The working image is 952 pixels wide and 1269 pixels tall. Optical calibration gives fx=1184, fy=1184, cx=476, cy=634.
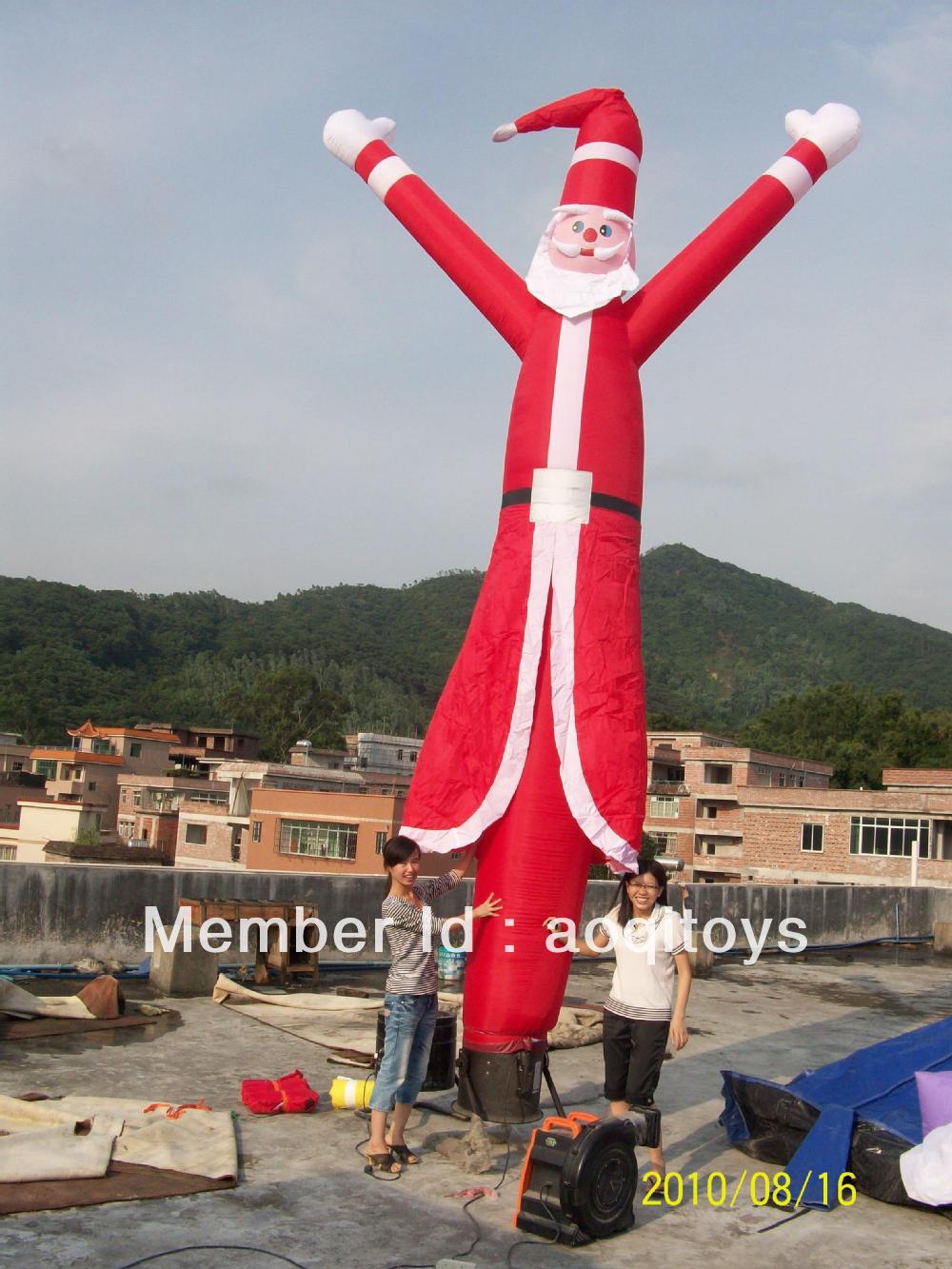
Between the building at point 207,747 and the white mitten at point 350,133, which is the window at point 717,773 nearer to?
the building at point 207,747

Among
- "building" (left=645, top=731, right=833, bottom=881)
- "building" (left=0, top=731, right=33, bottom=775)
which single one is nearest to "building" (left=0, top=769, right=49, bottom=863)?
"building" (left=0, top=731, right=33, bottom=775)

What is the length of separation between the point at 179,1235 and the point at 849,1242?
285 centimetres

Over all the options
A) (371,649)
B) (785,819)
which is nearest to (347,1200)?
(785,819)

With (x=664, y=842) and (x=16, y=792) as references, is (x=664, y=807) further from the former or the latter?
(x=16, y=792)

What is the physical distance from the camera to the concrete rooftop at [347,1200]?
15.4ft

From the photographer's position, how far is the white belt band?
6.95 metres

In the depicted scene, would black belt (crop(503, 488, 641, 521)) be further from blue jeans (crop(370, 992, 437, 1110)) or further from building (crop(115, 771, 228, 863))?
building (crop(115, 771, 228, 863))

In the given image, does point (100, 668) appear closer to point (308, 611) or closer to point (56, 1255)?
point (308, 611)

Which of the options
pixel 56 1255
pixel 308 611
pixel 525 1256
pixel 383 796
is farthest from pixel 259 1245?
pixel 308 611

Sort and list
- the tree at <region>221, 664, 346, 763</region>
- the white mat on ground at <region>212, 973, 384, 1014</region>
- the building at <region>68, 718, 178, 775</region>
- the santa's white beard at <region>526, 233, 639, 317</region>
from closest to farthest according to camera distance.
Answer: the santa's white beard at <region>526, 233, 639, 317</region>
the white mat on ground at <region>212, 973, 384, 1014</region>
the building at <region>68, 718, 178, 775</region>
the tree at <region>221, 664, 346, 763</region>

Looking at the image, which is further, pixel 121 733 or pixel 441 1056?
pixel 121 733

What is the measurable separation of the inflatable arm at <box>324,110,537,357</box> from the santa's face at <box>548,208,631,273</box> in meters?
0.39

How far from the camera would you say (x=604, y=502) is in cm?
700

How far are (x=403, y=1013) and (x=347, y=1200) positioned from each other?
2.94 feet
